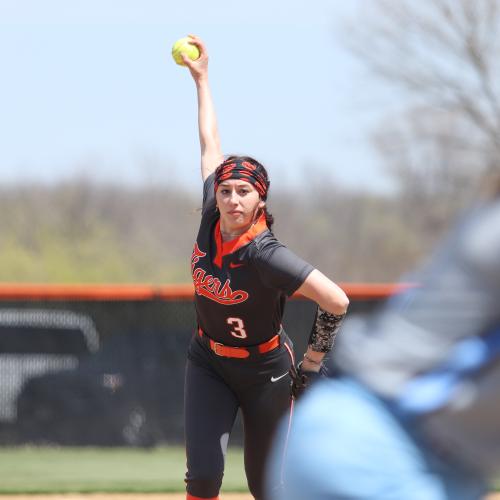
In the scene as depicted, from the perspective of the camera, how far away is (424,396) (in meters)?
2.35

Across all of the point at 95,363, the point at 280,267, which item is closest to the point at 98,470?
the point at 95,363

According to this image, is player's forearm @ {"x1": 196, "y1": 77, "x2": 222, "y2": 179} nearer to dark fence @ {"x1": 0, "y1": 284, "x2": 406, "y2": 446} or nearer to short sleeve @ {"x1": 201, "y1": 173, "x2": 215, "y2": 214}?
short sleeve @ {"x1": 201, "y1": 173, "x2": 215, "y2": 214}

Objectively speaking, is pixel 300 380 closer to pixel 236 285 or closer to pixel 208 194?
pixel 236 285

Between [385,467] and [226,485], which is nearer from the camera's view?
[385,467]

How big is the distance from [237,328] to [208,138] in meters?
1.07

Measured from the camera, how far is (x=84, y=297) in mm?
11508

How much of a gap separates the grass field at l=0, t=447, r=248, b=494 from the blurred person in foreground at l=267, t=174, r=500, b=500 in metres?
6.36

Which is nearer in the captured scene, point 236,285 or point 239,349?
point 236,285

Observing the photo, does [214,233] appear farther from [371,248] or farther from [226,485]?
[371,248]

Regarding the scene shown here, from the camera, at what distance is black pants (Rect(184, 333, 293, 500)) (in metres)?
5.12

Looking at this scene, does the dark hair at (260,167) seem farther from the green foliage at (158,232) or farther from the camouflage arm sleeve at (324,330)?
the green foliage at (158,232)

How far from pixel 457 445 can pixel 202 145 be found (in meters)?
3.62

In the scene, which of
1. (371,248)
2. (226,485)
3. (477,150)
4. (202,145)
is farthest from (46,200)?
(202,145)

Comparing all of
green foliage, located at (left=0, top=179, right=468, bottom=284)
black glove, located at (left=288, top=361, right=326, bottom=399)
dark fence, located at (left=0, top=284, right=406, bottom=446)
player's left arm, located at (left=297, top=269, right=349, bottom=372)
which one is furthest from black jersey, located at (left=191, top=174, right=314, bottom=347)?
green foliage, located at (left=0, top=179, right=468, bottom=284)
